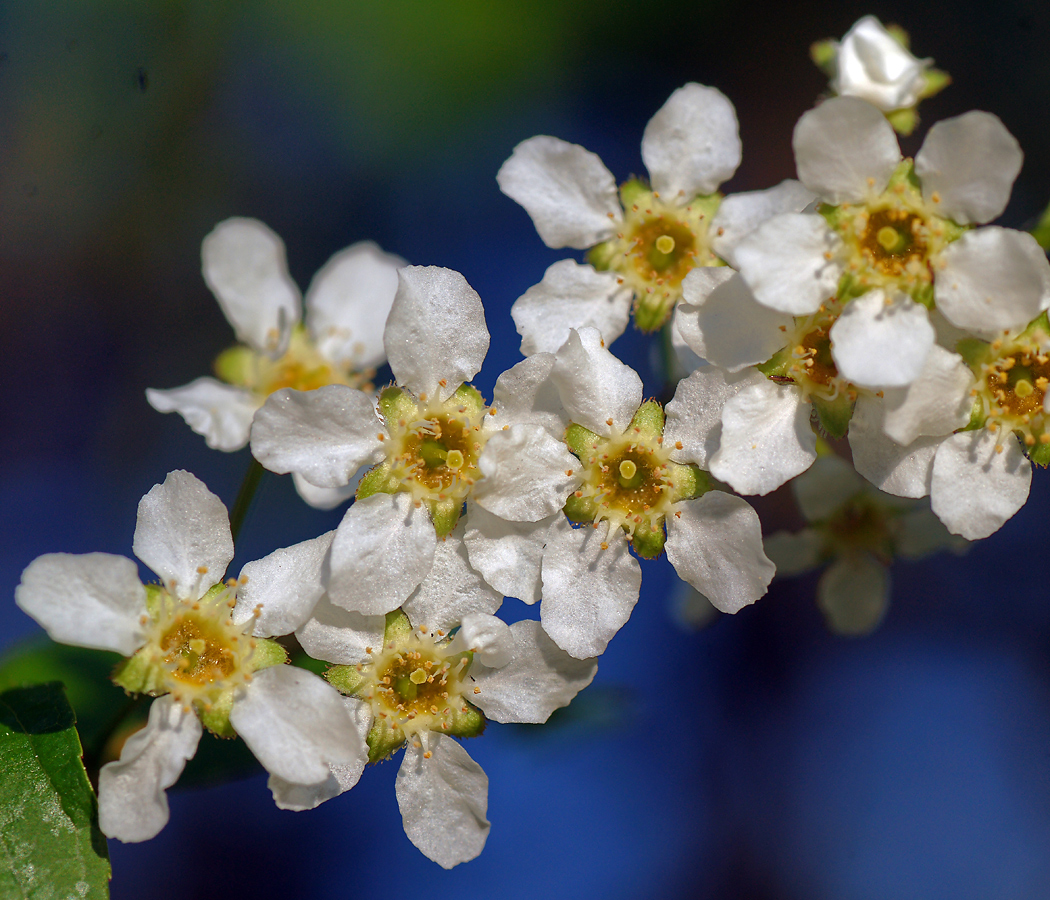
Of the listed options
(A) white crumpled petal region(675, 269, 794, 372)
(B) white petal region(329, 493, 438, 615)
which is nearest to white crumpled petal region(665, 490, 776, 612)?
(A) white crumpled petal region(675, 269, 794, 372)

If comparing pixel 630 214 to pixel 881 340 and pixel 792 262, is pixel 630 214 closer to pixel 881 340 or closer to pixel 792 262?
pixel 792 262

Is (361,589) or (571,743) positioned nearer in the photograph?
(361,589)

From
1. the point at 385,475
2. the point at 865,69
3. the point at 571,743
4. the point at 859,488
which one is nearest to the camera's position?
the point at 385,475

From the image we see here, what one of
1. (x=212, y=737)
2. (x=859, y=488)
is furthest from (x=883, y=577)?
(x=212, y=737)

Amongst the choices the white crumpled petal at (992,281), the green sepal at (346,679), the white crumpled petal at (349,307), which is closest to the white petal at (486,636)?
the green sepal at (346,679)

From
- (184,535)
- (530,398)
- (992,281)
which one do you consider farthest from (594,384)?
(184,535)

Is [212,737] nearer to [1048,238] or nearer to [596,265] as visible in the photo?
[596,265]
